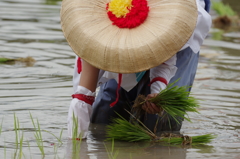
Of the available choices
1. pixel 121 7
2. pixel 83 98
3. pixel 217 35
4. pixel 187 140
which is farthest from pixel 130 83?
pixel 217 35

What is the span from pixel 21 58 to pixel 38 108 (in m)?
1.77

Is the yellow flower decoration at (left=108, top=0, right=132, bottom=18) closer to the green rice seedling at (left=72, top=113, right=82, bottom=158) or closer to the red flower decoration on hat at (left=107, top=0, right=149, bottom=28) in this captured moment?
the red flower decoration on hat at (left=107, top=0, right=149, bottom=28)

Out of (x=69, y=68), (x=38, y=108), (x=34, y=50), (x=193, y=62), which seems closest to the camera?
(x=193, y=62)

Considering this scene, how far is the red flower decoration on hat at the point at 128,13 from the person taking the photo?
300 cm

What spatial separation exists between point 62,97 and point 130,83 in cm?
118

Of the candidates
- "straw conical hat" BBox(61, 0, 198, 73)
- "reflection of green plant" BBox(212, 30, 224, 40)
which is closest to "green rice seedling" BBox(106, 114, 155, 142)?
"straw conical hat" BBox(61, 0, 198, 73)

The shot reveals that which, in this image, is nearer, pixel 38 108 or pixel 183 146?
pixel 183 146

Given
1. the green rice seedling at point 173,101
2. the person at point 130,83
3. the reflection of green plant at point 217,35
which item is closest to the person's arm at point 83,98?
the person at point 130,83

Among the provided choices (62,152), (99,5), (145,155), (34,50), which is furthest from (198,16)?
(34,50)

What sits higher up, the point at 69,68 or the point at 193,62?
the point at 193,62

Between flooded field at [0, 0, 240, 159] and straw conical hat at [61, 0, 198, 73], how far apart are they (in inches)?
20.6

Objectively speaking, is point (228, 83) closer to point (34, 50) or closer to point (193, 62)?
Answer: point (193, 62)

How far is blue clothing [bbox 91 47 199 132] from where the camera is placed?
3.60m

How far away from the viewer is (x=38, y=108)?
13.5 ft
